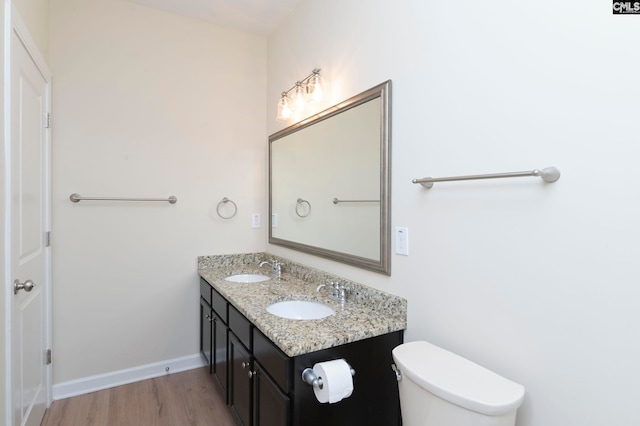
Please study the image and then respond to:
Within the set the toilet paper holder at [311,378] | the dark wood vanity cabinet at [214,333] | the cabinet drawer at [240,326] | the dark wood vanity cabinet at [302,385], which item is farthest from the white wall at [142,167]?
the toilet paper holder at [311,378]

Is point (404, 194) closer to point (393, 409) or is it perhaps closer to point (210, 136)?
point (393, 409)

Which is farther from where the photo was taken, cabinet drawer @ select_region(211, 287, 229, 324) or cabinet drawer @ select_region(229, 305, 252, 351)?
cabinet drawer @ select_region(211, 287, 229, 324)

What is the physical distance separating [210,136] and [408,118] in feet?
5.67

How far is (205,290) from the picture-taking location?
2451 millimetres

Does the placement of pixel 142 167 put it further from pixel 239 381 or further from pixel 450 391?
pixel 450 391

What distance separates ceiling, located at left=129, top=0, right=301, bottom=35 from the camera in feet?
7.70

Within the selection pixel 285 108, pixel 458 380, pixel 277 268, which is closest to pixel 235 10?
pixel 285 108

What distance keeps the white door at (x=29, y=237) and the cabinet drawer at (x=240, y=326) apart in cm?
93

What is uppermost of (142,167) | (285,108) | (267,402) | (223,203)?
(285,108)

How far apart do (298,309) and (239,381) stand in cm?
49

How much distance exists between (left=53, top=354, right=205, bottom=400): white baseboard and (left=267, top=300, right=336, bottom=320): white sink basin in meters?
1.29

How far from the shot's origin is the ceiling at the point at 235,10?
235 cm

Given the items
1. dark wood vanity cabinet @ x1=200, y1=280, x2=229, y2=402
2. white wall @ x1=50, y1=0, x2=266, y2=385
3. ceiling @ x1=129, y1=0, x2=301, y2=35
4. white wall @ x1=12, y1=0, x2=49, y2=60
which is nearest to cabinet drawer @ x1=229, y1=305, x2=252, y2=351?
dark wood vanity cabinet @ x1=200, y1=280, x2=229, y2=402

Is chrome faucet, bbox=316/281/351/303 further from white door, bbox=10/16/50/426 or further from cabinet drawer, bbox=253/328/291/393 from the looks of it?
white door, bbox=10/16/50/426
